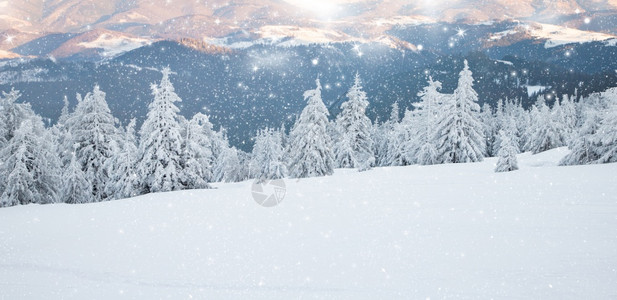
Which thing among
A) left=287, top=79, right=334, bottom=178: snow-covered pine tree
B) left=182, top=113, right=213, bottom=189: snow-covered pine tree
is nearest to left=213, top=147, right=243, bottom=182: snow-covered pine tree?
left=287, top=79, right=334, bottom=178: snow-covered pine tree

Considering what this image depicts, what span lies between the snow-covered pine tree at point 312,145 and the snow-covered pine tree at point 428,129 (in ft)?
24.2

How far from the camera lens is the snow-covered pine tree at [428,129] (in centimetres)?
2778

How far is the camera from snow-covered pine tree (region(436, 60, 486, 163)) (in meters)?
26.2

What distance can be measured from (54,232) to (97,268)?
3.44m

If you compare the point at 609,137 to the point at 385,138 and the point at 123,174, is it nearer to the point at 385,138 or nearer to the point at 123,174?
the point at 123,174

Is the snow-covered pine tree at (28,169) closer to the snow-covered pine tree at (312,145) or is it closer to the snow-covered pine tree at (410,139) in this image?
the snow-covered pine tree at (312,145)

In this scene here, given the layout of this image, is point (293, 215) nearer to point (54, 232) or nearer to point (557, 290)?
point (557, 290)

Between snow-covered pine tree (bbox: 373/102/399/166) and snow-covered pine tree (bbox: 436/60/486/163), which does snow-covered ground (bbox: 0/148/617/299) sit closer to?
snow-covered pine tree (bbox: 436/60/486/163)

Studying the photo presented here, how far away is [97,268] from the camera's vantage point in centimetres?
566

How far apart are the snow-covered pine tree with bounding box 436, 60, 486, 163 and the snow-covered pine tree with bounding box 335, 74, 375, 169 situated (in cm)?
684

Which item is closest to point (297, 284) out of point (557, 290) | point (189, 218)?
point (557, 290)

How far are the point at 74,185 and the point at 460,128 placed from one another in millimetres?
26228

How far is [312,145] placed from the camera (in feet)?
88.6

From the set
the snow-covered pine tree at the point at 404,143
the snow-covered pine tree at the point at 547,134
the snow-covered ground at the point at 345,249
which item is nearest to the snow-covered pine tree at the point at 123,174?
the snow-covered ground at the point at 345,249
